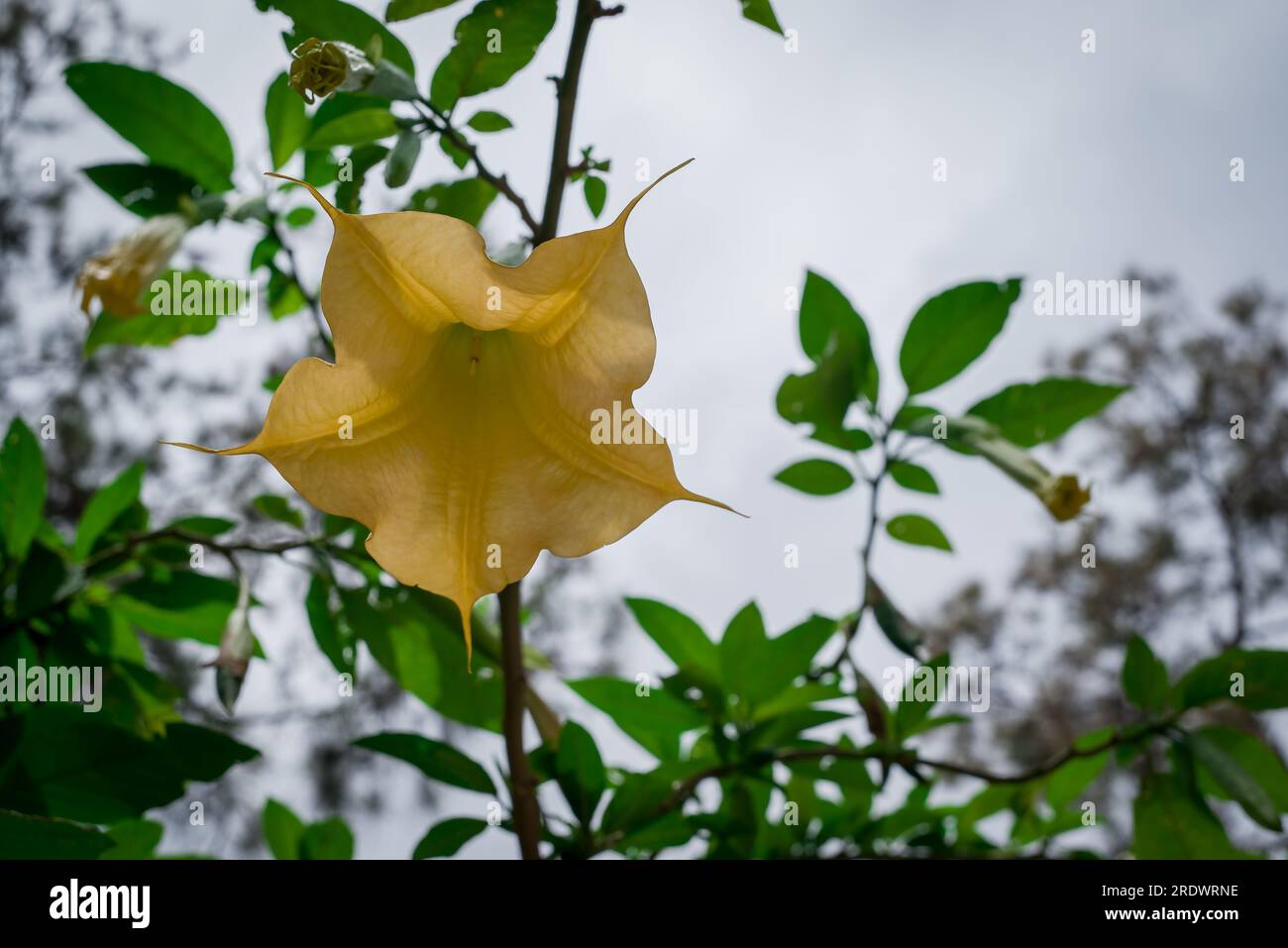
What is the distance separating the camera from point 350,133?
1074 millimetres

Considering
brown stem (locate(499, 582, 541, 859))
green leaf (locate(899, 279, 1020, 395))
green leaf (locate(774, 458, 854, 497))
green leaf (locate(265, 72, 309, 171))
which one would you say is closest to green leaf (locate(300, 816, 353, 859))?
brown stem (locate(499, 582, 541, 859))

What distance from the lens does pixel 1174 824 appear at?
4.22ft

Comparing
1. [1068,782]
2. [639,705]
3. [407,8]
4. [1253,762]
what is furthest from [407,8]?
[1068,782]

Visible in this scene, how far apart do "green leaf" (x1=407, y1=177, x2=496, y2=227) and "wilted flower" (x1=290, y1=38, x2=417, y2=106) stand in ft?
0.57

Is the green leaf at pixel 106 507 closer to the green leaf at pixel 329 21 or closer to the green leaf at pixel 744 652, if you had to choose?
the green leaf at pixel 329 21

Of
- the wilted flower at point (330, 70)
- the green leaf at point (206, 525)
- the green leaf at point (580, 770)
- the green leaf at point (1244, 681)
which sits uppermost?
the wilted flower at point (330, 70)

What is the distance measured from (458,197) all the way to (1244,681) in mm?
1182

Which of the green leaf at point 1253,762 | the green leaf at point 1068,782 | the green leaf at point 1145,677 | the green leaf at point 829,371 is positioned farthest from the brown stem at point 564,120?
the green leaf at point 1068,782

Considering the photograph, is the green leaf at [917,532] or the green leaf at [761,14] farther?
the green leaf at [917,532]

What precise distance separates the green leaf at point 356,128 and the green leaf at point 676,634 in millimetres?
711

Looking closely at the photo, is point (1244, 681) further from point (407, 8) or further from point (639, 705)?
point (407, 8)

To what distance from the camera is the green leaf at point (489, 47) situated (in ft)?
3.37
